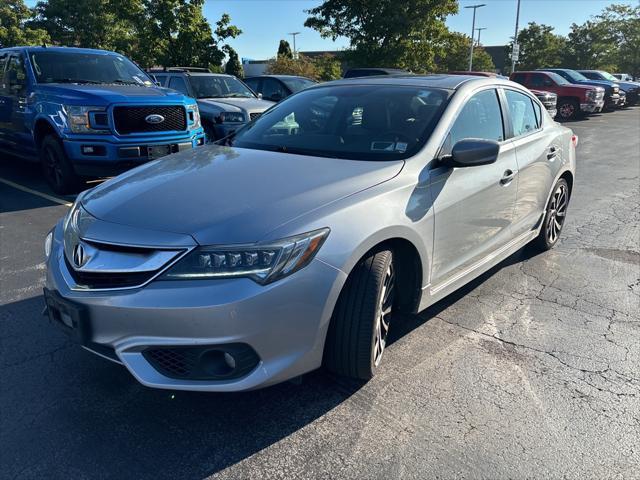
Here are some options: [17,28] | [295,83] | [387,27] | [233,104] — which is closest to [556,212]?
[233,104]

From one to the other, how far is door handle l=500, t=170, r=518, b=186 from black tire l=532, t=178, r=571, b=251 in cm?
114

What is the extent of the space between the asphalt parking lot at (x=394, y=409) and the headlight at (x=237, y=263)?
2.66ft

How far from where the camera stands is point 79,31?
30.1 metres

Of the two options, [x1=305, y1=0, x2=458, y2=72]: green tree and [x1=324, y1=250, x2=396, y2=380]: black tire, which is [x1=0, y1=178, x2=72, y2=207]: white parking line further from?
[x1=305, y1=0, x2=458, y2=72]: green tree

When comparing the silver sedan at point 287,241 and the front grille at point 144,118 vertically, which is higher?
the front grille at point 144,118

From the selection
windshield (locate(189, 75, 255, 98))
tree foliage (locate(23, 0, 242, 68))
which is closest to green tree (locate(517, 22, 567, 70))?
tree foliage (locate(23, 0, 242, 68))

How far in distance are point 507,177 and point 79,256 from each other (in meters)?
2.90

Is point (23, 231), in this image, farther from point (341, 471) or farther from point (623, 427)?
point (623, 427)

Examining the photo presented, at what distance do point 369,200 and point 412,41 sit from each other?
937 inches

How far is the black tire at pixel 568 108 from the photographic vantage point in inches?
774

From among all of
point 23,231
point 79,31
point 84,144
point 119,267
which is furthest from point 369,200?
point 79,31

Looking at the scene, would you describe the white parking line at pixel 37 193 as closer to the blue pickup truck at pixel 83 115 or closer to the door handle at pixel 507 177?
the blue pickup truck at pixel 83 115

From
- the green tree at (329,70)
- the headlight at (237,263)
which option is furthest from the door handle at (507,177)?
the green tree at (329,70)

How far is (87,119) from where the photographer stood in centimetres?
634
